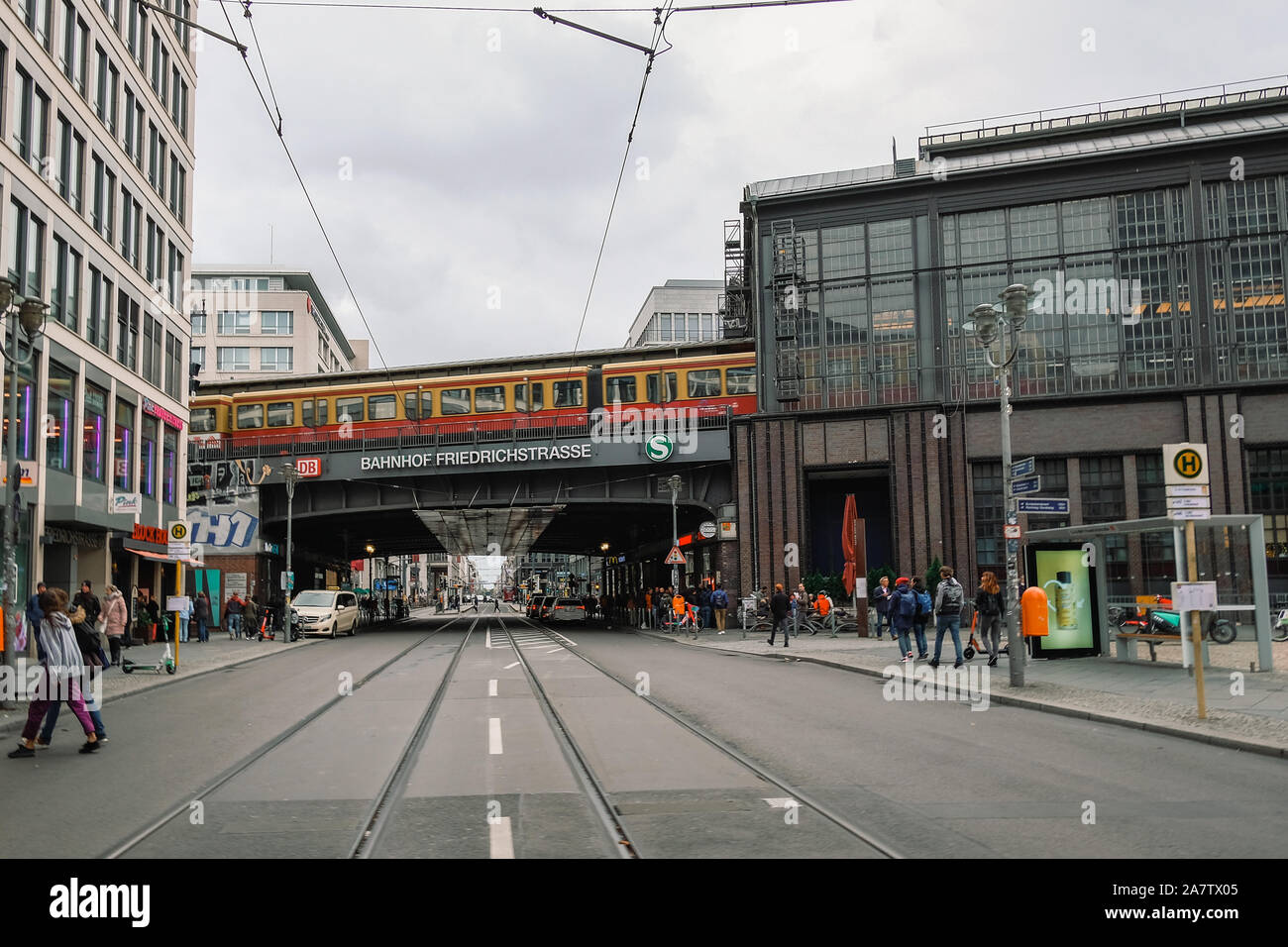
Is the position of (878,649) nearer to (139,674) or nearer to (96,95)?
(139,674)

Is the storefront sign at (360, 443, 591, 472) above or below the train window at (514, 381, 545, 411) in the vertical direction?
below

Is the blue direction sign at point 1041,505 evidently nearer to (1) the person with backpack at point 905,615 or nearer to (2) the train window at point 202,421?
(1) the person with backpack at point 905,615

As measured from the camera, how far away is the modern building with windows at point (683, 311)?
340 feet

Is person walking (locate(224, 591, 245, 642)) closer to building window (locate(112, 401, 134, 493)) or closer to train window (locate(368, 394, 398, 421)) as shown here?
building window (locate(112, 401, 134, 493))

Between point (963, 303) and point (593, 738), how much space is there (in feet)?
106

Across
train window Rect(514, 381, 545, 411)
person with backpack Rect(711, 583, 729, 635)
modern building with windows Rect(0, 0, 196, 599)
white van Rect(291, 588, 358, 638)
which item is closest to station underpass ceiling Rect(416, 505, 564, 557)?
white van Rect(291, 588, 358, 638)

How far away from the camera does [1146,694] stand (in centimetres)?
1405

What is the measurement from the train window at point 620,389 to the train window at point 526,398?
7.91ft

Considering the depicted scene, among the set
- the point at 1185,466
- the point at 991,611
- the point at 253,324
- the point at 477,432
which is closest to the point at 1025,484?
the point at 1185,466

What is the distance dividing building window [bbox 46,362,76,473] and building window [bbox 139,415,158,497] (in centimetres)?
601

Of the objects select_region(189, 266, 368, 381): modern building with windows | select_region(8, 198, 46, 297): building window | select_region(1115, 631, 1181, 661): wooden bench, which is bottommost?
select_region(1115, 631, 1181, 661): wooden bench

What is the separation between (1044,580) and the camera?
19.2m

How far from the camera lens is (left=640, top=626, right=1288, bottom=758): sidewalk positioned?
35.7 ft
